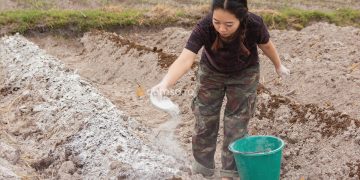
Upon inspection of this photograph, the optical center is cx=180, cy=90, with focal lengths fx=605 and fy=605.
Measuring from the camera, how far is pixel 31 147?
5121 mm

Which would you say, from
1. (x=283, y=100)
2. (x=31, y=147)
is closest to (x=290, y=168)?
(x=283, y=100)

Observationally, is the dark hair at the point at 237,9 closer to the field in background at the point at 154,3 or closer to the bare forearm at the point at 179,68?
the bare forearm at the point at 179,68

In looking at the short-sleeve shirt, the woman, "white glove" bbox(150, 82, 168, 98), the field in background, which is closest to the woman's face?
the woman

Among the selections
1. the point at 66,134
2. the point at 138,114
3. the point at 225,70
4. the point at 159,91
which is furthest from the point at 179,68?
the point at 138,114

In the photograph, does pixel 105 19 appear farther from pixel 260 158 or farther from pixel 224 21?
pixel 260 158

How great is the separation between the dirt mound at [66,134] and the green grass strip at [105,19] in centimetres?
328

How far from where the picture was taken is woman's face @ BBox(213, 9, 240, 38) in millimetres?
3615

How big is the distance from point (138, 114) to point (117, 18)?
4950mm

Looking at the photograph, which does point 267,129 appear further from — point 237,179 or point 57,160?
point 57,160

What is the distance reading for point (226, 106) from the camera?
14.3ft

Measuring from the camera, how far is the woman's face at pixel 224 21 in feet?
11.9

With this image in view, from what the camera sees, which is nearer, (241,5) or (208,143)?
(241,5)

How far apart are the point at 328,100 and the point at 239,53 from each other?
2.56 meters

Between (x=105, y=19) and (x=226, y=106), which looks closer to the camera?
(x=226, y=106)
